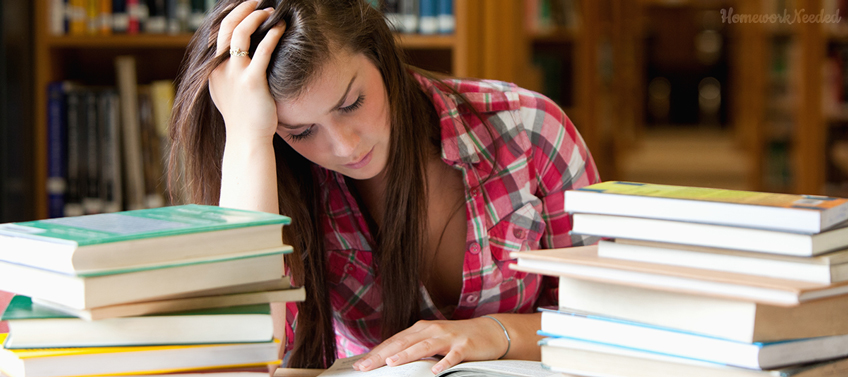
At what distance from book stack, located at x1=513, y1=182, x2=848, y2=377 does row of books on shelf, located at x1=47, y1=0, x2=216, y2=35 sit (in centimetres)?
168

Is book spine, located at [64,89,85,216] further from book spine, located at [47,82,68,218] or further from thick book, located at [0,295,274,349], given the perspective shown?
thick book, located at [0,295,274,349]

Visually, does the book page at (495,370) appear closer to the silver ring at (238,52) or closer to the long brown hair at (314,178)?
the long brown hair at (314,178)

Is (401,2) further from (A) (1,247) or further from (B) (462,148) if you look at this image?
(A) (1,247)

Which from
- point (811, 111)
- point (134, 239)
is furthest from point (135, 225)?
point (811, 111)

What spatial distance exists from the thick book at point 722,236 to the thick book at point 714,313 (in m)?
0.04

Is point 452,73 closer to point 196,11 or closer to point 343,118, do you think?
point 196,11

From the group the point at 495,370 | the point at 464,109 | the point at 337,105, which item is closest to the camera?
the point at 495,370

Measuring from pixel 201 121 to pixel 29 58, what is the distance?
1.31 m

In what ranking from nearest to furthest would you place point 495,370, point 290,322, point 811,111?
1. point 495,370
2. point 290,322
3. point 811,111

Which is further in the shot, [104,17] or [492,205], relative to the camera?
[104,17]

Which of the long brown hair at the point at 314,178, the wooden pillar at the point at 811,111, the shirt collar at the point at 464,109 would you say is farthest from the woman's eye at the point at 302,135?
the wooden pillar at the point at 811,111

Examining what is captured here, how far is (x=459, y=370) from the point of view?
2.26 feet

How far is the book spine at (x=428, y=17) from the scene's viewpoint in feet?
6.55

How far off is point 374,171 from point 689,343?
544mm
